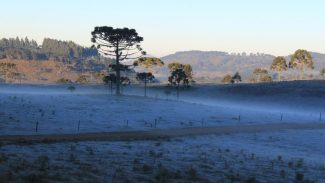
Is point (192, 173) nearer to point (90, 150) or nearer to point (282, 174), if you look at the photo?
point (282, 174)

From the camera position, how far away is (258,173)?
79.7 feet

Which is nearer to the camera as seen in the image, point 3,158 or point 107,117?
point 3,158

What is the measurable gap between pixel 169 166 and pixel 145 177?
398 centimetres

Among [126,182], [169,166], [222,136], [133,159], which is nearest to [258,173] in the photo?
[169,166]

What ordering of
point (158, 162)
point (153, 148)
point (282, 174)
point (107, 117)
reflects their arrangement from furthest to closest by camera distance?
point (107, 117) < point (153, 148) < point (158, 162) < point (282, 174)

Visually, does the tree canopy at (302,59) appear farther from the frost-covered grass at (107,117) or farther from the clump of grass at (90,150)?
the clump of grass at (90,150)

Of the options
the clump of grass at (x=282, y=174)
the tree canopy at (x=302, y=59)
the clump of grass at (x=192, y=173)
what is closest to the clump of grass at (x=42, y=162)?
the clump of grass at (x=192, y=173)

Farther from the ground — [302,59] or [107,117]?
[302,59]

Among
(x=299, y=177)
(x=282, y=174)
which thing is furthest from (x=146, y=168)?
(x=299, y=177)

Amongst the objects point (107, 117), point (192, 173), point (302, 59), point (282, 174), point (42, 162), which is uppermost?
point (302, 59)

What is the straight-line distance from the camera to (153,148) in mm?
32031

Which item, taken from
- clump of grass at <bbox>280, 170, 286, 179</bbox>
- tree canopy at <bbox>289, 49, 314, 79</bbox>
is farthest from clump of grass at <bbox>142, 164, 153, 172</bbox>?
tree canopy at <bbox>289, 49, 314, 79</bbox>

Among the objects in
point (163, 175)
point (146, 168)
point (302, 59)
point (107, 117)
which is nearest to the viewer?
point (163, 175)

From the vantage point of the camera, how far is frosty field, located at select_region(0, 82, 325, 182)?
69.2 ft
